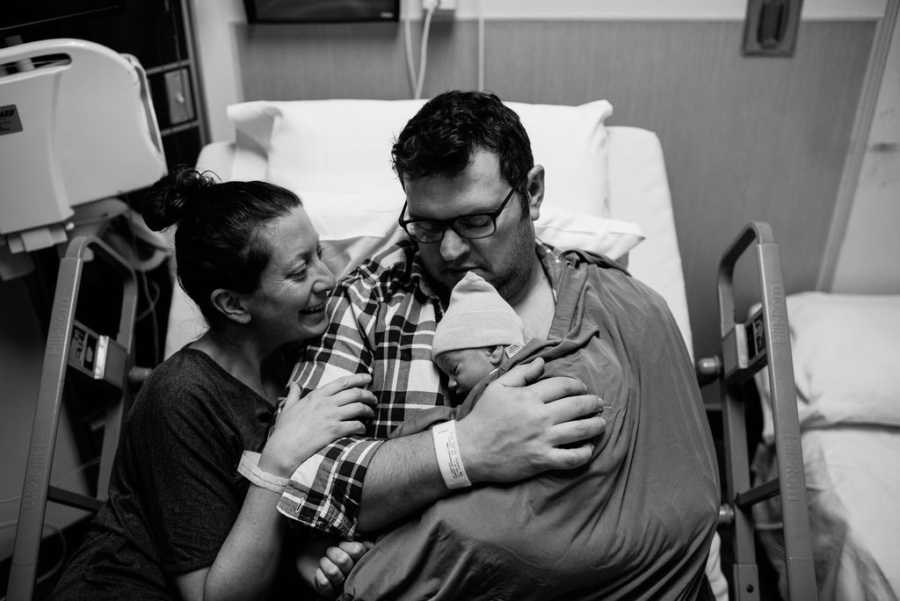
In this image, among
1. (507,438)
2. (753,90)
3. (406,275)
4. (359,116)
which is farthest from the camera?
(753,90)

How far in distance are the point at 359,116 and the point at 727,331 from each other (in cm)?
106

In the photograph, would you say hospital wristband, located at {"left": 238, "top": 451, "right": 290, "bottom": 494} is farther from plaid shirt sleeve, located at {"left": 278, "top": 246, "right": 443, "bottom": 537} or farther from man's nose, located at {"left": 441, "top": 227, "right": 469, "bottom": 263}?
man's nose, located at {"left": 441, "top": 227, "right": 469, "bottom": 263}

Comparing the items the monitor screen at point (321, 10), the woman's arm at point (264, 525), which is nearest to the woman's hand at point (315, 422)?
the woman's arm at point (264, 525)

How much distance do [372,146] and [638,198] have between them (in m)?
0.73

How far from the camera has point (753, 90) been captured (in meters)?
2.06

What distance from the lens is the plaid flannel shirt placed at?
3.84ft

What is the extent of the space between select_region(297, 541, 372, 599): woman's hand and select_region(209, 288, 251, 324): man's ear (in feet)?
1.50

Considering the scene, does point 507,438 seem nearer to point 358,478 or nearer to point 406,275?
point 358,478

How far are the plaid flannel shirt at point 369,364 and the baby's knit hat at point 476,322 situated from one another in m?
0.11

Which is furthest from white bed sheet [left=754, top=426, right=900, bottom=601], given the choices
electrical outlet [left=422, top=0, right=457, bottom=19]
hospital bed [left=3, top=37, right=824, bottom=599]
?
electrical outlet [left=422, top=0, right=457, bottom=19]

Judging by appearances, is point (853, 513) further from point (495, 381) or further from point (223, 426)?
point (223, 426)

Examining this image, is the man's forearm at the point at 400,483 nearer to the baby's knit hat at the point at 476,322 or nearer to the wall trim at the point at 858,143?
the baby's knit hat at the point at 476,322

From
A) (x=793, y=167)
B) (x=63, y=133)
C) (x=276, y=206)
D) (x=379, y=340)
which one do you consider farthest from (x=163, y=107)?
(x=793, y=167)

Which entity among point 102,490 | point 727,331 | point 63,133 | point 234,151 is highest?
point 63,133
